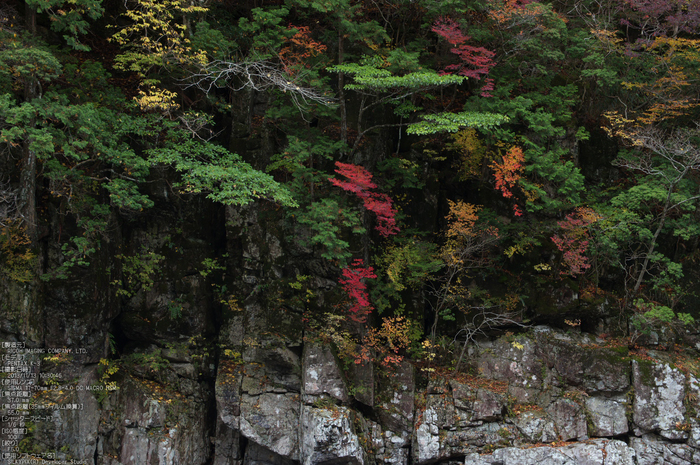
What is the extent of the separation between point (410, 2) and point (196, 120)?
19.6 feet

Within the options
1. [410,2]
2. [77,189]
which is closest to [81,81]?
[77,189]

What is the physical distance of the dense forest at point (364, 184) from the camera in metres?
9.73

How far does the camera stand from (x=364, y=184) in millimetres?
10156

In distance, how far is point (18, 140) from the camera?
30.0ft

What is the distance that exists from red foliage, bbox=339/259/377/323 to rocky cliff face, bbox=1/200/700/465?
665mm

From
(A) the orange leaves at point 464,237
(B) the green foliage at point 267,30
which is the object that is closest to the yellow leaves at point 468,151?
(A) the orange leaves at point 464,237

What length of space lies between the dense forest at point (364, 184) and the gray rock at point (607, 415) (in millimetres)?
1707

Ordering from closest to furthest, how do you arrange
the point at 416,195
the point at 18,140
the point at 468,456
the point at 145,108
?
the point at 18,140 < the point at 145,108 < the point at 468,456 < the point at 416,195

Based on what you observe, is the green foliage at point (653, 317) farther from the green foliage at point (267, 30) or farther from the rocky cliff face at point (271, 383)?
the green foliage at point (267, 30)

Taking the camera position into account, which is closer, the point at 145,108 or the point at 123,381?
the point at 145,108

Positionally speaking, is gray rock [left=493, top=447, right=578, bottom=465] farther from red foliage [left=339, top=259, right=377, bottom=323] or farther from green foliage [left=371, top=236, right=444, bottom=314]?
red foliage [left=339, top=259, right=377, bottom=323]

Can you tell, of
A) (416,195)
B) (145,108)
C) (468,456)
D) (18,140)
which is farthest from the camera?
(416,195)

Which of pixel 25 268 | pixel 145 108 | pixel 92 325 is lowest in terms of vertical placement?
pixel 92 325

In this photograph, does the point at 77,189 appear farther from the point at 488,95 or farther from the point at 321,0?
the point at 488,95
